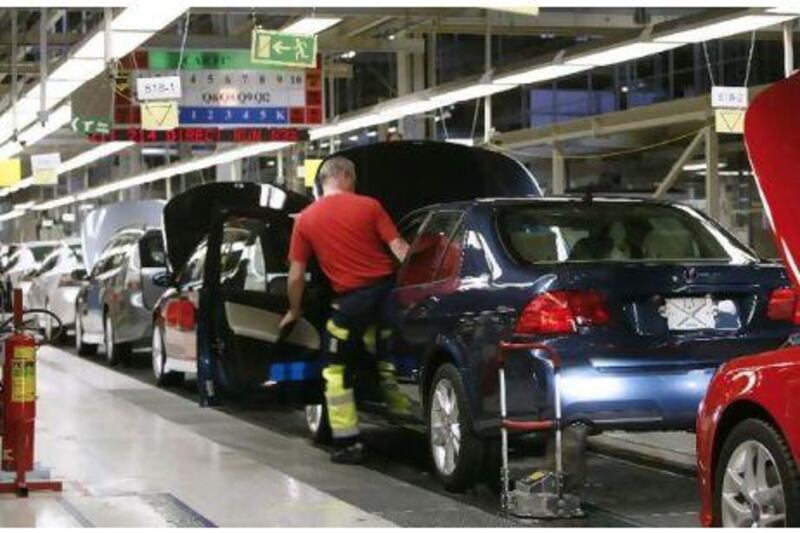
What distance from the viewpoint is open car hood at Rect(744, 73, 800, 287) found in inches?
179

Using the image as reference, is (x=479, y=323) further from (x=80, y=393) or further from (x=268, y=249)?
(x=80, y=393)

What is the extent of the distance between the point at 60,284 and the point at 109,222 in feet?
6.95

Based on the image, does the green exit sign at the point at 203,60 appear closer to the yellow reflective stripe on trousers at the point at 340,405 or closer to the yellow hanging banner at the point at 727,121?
the yellow hanging banner at the point at 727,121

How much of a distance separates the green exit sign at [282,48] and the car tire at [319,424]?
163 inches

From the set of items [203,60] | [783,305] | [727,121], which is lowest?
[783,305]

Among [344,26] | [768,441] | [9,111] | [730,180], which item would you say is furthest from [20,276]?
[768,441]

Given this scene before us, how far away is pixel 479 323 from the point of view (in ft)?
23.2

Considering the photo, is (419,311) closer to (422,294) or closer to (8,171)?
(422,294)

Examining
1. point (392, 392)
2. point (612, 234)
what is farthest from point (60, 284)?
point (612, 234)

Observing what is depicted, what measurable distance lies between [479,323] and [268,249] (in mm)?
3202

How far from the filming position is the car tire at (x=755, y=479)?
4.96 m

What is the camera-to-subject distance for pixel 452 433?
7379 mm

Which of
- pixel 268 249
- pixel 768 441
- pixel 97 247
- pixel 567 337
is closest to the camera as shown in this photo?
pixel 768 441

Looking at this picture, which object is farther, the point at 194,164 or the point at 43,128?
the point at 194,164
